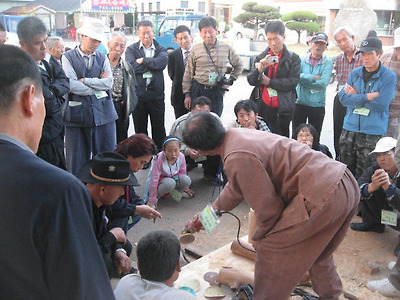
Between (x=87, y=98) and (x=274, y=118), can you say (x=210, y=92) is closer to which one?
(x=274, y=118)

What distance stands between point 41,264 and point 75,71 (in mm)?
3142

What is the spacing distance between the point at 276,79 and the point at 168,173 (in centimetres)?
169

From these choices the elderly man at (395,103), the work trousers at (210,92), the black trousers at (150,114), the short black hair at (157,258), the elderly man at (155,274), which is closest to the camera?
the elderly man at (155,274)

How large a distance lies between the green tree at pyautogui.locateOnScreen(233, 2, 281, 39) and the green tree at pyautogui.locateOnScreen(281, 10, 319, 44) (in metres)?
0.92

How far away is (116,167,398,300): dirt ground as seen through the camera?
284 centimetres

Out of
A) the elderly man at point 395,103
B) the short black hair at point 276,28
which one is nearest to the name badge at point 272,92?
the short black hair at point 276,28

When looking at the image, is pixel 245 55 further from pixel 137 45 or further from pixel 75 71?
pixel 75 71

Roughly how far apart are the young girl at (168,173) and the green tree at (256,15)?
20.4m

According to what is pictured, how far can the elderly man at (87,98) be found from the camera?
3730mm

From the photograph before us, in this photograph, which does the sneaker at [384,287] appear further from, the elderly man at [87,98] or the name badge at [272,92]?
the elderly man at [87,98]

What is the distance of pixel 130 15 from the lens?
30.5 metres

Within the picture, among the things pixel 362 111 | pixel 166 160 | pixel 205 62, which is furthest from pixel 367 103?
pixel 166 160

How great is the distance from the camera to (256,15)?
946 inches

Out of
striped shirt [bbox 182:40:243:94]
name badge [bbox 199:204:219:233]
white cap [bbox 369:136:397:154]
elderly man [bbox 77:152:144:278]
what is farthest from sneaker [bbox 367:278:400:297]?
striped shirt [bbox 182:40:243:94]
